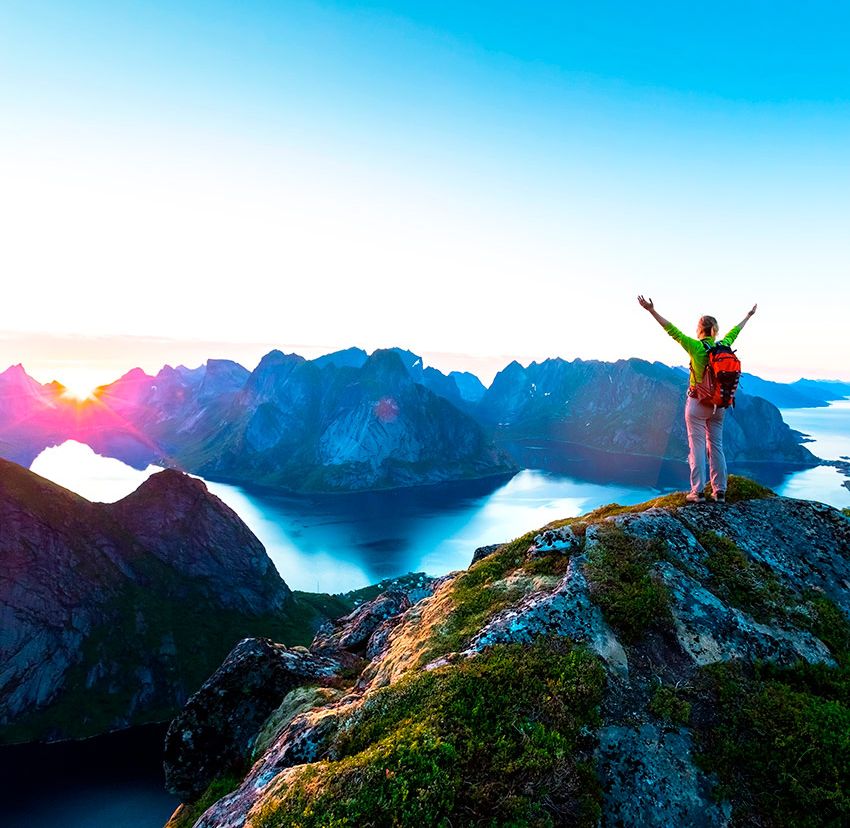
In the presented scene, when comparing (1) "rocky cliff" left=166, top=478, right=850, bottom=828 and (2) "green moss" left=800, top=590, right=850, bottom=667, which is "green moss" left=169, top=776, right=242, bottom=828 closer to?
(1) "rocky cliff" left=166, top=478, right=850, bottom=828

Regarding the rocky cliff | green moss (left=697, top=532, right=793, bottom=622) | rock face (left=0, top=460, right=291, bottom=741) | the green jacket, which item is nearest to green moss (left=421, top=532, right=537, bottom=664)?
the rocky cliff

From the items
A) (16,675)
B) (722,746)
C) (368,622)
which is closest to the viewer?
(722,746)

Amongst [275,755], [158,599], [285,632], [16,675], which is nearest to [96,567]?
[158,599]

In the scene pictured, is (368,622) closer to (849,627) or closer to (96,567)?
(849,627)

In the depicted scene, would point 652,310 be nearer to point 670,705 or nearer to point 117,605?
point 670,705

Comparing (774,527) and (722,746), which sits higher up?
(774,527)

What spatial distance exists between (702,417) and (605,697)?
10.7 m

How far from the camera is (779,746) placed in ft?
28.0

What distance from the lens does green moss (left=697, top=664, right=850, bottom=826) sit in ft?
25.3

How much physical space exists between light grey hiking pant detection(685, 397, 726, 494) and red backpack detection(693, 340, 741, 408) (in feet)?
1.55

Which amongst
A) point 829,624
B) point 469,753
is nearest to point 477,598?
point 469,753

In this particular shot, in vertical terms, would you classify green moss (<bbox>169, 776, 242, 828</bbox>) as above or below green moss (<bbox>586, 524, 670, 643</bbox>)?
below

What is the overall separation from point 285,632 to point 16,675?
6820 centimetres

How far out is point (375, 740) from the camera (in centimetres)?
870
